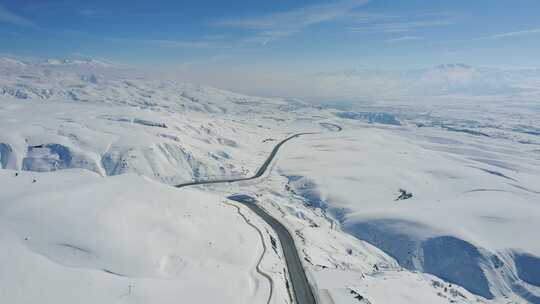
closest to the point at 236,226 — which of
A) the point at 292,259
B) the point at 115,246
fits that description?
the point at 292,259

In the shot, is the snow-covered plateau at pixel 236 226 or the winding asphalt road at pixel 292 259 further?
the winding asphalt road at pixel 292 259

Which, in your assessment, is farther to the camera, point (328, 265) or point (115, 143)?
point (115, 143)

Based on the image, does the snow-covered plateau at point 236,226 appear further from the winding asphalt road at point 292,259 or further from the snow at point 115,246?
the winding asphalt road at point 292,259

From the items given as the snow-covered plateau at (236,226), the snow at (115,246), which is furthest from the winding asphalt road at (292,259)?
the snow at (115,246)

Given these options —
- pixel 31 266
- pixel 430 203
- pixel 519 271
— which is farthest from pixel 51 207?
pixel 430 203

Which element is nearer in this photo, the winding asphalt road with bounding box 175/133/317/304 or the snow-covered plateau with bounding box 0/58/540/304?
the snow-covered plateau with bounding box 0/58/540/304

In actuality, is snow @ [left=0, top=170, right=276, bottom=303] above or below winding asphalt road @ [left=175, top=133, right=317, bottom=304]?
above

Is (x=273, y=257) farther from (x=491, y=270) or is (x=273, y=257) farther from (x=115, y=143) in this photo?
(x=115, y=143)

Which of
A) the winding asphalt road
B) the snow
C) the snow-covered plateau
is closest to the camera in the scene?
the snow

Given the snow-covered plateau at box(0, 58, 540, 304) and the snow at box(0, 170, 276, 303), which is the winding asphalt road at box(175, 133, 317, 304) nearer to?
the snow-covered plateau at box(0, 58, 540, 304)

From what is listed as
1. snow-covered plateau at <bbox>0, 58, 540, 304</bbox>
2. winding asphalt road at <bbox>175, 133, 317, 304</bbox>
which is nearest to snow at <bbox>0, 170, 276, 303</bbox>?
snow-covered plateau at <bbox>0, 58, 540, 304</bbox>

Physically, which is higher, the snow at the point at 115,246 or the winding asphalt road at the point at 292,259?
the snow at the point at 115,246
